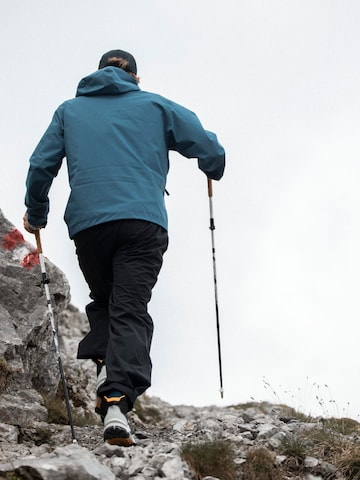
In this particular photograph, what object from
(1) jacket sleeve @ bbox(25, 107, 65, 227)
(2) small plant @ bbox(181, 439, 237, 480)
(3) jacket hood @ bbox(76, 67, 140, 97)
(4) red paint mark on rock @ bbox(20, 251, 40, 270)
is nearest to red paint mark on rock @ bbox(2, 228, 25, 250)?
(4) red paint mark on rock @ bbox(20, 251, 40, 270)

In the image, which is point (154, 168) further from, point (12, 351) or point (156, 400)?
point (156, 400)

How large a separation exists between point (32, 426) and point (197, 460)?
348cm

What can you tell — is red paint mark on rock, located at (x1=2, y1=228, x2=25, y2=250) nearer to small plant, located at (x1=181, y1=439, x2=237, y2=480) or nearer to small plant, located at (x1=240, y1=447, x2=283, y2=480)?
small plant, located at (x1=181, y1=439, x2=237, y2=480)

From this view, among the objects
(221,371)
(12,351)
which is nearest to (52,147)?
(12,351)

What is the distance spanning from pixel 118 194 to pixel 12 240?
386 centimetres

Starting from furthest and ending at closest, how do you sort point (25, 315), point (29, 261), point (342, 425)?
point (29, 261) → point (25, 315) → point (342, 425)

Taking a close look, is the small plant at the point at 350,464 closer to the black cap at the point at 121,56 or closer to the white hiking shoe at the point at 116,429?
the white hiking shoe at the point at 116,429

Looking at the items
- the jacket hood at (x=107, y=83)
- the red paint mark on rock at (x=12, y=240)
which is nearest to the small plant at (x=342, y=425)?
the jacket hood at (x=107, y=83)

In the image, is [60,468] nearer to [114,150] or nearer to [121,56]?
[114,150]

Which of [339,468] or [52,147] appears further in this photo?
[52,147]

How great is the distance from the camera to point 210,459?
264 inches

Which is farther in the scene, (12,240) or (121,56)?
(12,240)

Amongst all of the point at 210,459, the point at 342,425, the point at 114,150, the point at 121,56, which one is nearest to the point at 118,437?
the point at 210,459

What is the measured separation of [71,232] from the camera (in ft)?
27.5
